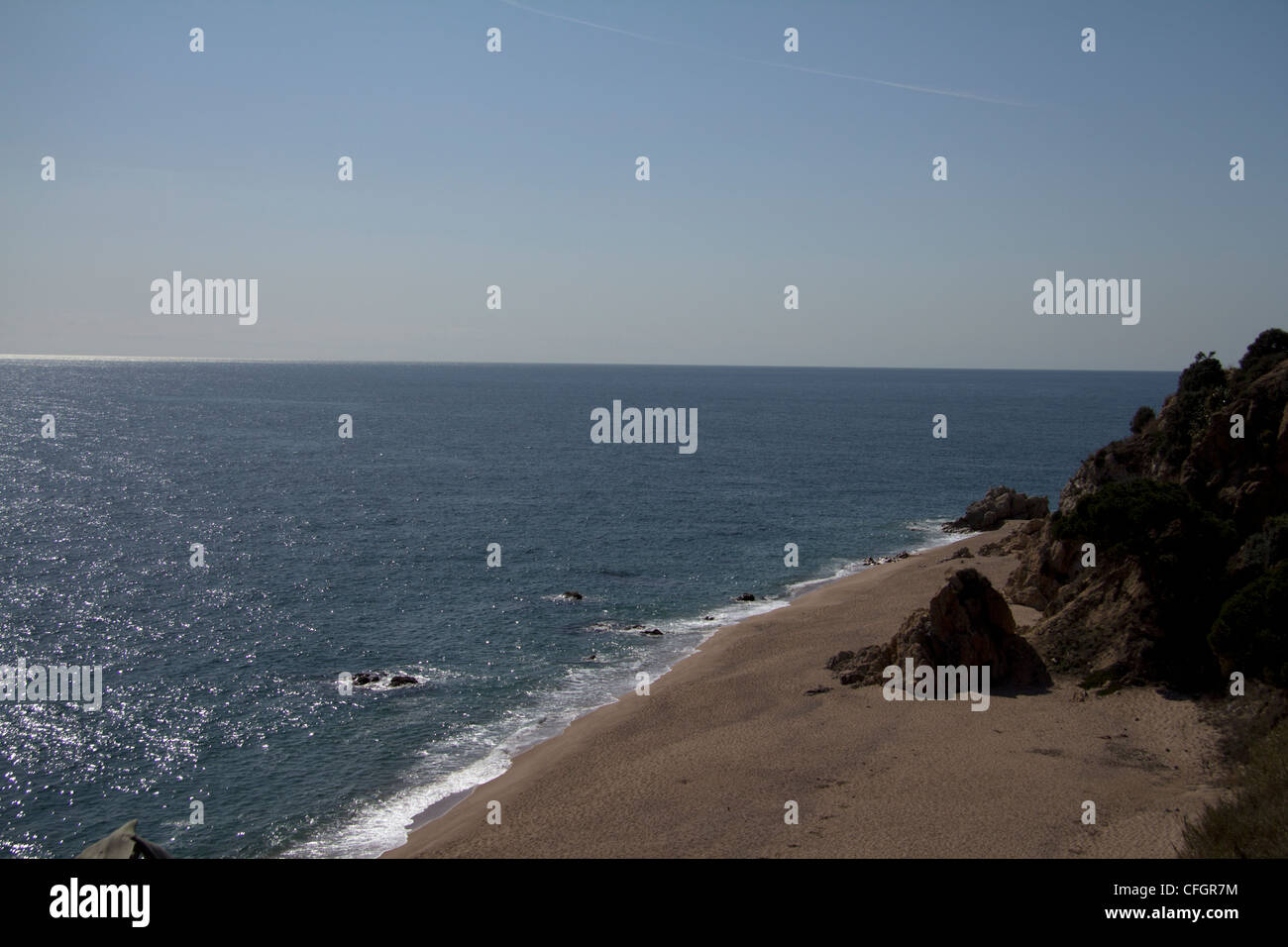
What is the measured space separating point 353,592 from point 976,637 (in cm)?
3627

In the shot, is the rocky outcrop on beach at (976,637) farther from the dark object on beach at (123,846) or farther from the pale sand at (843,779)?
the dark object on beach at (123,846)

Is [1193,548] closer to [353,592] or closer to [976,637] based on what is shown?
[976,637]

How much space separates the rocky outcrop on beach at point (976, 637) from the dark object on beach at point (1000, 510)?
40.9 m

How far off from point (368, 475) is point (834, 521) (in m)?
50.6

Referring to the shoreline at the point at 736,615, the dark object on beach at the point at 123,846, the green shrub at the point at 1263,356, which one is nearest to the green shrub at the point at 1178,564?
the green shrub at the point at 1263,356

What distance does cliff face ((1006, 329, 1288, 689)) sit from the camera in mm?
30234

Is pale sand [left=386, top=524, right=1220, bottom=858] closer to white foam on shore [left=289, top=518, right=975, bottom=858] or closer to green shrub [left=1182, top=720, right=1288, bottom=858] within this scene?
white foam on shore [left=289, top=518, right=975, bottom=858]

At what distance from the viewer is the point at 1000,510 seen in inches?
2872

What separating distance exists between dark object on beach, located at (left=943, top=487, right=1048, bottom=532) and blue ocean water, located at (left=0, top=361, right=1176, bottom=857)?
4009mm

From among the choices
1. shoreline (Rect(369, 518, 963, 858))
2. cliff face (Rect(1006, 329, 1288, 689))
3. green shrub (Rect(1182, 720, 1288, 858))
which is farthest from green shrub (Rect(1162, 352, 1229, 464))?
shoreline (Rect(369, 518, 963, 858))

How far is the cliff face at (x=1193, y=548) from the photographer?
3023 cm

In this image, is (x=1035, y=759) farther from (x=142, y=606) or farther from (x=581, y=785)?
(x=142, y=606)
